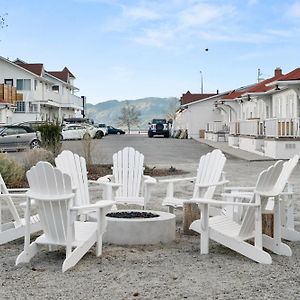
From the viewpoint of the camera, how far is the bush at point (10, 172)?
13614 millimetres

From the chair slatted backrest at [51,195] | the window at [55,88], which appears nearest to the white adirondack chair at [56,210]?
the chair slatted backrest at [51,195]

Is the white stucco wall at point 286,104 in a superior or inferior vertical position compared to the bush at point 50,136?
superior

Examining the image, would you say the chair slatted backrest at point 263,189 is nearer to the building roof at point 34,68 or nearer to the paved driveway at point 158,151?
the paved driveway at point 158,151

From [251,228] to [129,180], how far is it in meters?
3.23

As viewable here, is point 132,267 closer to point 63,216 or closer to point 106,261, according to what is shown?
point 106,261

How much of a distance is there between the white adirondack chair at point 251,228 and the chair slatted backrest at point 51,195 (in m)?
1.41

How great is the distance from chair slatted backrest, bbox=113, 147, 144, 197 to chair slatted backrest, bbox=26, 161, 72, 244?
3.25 metres

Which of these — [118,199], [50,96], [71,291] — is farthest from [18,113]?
[71,291]

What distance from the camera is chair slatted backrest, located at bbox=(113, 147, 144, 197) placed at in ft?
30.5

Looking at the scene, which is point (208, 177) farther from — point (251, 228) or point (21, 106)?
point (21, 106)

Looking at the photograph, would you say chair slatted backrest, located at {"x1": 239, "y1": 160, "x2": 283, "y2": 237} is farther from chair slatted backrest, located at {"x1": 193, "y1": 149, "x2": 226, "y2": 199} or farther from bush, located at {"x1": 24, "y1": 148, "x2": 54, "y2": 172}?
bush, located at {"x1": 24, "y1": 148, "x2": 54, "y2": 172}

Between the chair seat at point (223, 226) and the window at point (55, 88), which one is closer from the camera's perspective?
the chair seat at point (223, 226)

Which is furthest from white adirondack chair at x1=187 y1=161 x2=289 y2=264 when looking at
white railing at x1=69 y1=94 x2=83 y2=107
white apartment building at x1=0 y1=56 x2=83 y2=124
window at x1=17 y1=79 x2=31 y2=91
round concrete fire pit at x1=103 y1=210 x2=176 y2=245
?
white railing at x1=69 y1=94 x2=83 y2=107

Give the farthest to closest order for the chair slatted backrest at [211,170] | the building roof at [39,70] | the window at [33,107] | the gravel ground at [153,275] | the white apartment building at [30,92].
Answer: the building roof at [39,70]
the window at [33,107]
the white apartment building at [30,92]
the chair slatted backrest at [211,170]
the gravel ground at [153,275]
